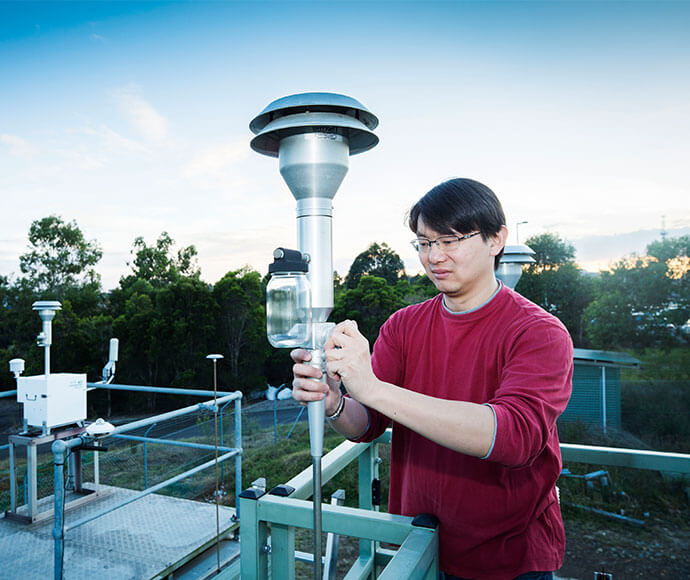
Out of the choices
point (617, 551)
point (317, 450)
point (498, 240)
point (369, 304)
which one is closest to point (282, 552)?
point (317, 450)

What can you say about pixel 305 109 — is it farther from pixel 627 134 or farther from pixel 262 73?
pixel 627 134

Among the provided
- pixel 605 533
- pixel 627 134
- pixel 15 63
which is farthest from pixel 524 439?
pixel 15 63

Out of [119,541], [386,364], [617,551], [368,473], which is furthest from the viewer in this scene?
[617,551]

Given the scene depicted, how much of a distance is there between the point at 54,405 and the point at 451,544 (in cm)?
447

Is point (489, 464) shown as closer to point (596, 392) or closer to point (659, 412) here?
point (596, 392)

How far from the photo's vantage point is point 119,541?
12.5 ft

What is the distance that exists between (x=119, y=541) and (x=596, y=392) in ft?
41.0

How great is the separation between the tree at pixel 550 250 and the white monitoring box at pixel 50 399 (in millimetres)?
18791

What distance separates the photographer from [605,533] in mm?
6961

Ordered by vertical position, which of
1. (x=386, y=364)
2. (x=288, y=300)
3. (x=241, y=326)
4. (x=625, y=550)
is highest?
(x=288, y=300)

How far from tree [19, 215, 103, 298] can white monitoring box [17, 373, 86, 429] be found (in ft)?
67.0

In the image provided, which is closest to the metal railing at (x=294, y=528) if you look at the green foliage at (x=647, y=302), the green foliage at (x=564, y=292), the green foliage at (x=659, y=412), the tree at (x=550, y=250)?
the green foliage at (x=659, y=412)

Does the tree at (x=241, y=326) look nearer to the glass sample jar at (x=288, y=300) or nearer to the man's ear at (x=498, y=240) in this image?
the man's ear at (x=498, y=240)

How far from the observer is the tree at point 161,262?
24.9 m
